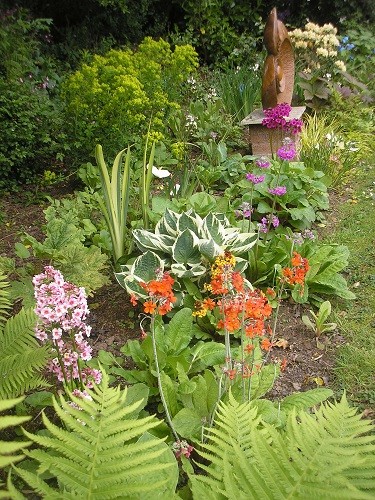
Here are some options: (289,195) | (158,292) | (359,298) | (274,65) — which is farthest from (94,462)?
(274,65)

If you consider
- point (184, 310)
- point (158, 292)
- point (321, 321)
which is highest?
point (158, 292)

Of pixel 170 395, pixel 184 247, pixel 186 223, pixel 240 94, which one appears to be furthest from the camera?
pixel 240 94

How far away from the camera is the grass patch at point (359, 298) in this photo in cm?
249

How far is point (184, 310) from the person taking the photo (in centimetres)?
243

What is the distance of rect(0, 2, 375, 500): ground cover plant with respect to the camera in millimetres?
1197

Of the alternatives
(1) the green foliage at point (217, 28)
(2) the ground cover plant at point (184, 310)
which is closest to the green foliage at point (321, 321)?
(2) the ground cover plant at point (184, 310)

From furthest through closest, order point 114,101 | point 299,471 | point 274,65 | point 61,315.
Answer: point 274,65 < point 114,101 < point 61,315 < point 299,471

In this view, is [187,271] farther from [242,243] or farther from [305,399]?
[305,399]

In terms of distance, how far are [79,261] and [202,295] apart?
2.15ft

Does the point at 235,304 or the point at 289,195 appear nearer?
the point at 235,304

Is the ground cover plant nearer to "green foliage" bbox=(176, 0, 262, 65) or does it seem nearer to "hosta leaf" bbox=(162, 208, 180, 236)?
"hosta leaf" bbox=(162, 208, 180, 236)

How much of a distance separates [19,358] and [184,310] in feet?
2.57

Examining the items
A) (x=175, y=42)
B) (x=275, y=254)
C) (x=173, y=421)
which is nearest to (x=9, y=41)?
(x=175, y=42)

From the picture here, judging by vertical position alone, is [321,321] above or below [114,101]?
below
